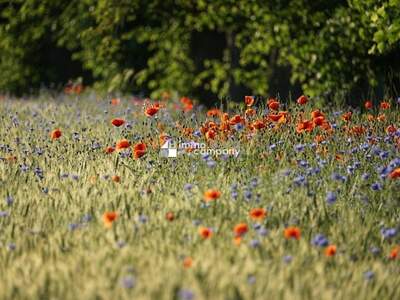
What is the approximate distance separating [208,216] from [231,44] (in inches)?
334

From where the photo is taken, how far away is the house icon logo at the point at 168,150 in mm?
5766

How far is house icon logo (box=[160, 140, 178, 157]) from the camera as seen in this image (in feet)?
18.9

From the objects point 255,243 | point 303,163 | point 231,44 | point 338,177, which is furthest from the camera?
point 231,44

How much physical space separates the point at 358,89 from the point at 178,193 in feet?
21.0

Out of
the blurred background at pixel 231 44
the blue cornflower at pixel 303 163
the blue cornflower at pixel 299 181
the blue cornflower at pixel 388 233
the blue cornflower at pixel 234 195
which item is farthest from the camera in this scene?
the blurred background at pixel 231 44

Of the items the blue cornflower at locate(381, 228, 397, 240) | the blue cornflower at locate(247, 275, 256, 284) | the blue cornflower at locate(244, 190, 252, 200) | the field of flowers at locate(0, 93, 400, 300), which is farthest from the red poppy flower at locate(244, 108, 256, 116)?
the blue cornflower at locate(247, 275, 256, 284)

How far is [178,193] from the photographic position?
4.71m

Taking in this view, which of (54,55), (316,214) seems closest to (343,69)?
(316,214)

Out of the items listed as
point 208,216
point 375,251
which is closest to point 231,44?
point 208,216

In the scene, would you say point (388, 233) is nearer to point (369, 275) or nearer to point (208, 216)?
point (369, 275)

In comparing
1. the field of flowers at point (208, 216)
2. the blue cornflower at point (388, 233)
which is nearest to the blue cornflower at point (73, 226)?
the field of flowers at point (208, 216)

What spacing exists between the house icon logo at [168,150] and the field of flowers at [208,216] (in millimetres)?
44

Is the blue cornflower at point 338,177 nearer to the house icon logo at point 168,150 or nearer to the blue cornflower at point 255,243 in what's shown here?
the blue cornflower at point 255,243

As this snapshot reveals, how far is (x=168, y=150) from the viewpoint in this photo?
582 centimetres
